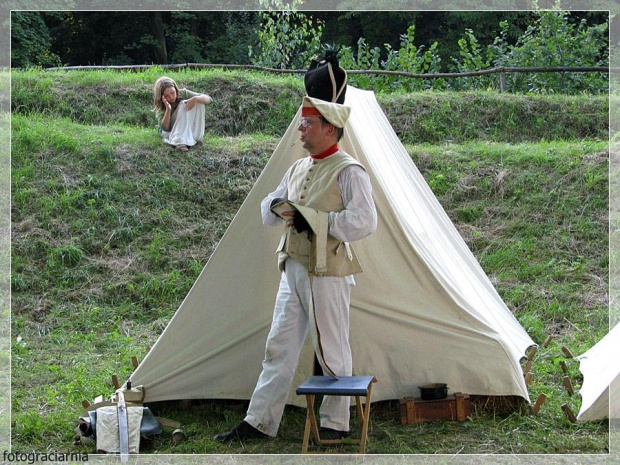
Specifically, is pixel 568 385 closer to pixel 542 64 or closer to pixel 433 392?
pixel 433 392

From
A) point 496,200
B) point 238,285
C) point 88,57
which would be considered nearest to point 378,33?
point 88,57

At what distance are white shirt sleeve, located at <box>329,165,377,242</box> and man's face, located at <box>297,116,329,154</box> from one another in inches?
6.5

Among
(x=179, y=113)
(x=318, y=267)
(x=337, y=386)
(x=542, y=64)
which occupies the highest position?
(x=542, y=64)

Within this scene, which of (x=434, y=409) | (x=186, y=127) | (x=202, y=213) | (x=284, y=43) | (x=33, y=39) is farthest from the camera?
(x=33, y=39)

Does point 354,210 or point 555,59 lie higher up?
point 555,59

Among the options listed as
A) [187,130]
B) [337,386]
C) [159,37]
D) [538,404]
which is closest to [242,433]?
[337,386]

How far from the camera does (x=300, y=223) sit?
360 cm

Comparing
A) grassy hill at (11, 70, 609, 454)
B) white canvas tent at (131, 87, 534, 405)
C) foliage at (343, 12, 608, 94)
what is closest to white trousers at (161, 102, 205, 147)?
grassy hill at (11, 70, 609, 454)

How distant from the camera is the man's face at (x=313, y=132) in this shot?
367cm

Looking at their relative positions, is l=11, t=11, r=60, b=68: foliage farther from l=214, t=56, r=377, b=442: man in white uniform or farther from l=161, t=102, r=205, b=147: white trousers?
l=214, t=56, r=377, b=442: man in white uniform

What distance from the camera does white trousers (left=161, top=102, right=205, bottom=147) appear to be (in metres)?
8.51

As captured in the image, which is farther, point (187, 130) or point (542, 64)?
point (542, 64)

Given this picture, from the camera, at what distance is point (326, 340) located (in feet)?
11.9

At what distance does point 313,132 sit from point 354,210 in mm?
387
